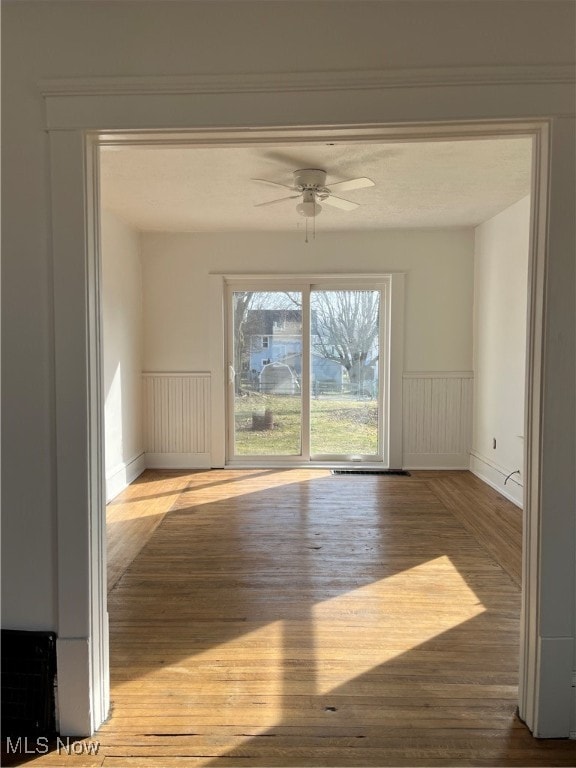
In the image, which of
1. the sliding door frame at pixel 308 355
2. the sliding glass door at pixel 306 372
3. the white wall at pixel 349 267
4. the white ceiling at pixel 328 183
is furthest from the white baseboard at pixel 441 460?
the white ceiling at pixel 328 183

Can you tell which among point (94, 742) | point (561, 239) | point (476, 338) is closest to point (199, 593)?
point (94, 742)

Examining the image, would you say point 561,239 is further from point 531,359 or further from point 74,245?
point 74,245

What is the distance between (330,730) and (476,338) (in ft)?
14.3

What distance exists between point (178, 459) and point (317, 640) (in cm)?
347

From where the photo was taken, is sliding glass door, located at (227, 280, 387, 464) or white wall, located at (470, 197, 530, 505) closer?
white wall, located at (470, 197, 530, 505)

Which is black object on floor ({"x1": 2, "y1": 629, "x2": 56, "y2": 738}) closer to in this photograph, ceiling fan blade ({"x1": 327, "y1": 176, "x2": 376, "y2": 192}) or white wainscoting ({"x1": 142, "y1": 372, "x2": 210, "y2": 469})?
ceiling fan blade ({"x1": 327, "y1": 176, "x2": 376, "y2": 192})

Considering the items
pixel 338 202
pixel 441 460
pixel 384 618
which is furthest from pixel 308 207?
pixel 441 460

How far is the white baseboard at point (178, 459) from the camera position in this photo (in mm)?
5402

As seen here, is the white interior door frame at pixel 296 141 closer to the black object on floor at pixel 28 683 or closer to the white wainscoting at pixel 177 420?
the black object on floor at pixel 28 683

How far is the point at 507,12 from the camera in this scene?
1.55 meters

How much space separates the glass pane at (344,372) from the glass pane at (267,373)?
0.20 metres

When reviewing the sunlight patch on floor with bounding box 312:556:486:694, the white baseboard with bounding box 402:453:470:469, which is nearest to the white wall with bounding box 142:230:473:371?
the white baseboard with bounding box 402:453:470:469

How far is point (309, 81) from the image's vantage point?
158cm

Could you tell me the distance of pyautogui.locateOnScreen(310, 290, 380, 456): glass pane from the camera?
5.40 metres
